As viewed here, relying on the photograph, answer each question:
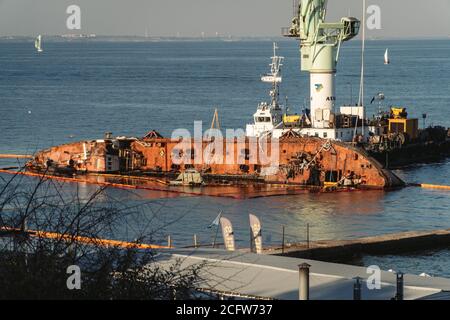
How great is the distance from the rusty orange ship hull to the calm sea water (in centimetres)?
172

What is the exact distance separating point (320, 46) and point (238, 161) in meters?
9.27

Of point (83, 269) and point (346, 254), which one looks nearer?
point (83, 269)

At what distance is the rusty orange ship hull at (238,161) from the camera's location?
2052 inches

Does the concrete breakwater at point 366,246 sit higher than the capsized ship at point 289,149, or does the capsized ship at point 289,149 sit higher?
the capsized ship at point 289,149

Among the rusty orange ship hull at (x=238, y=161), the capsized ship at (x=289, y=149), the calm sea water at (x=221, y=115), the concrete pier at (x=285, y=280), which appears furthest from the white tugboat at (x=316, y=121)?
the concrete pier at (x=285, y=280)

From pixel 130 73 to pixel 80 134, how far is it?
90253 millimetres

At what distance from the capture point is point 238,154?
176 feet

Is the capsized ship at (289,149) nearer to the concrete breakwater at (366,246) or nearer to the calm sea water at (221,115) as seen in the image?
the calm sea water at (221,115)

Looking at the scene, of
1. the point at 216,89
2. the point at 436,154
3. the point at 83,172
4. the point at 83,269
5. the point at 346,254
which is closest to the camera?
the point at 83,269

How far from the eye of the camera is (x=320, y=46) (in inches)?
2371

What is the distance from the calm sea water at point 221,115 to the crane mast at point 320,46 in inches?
206

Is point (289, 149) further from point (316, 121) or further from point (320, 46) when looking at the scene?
point (320, 46)
